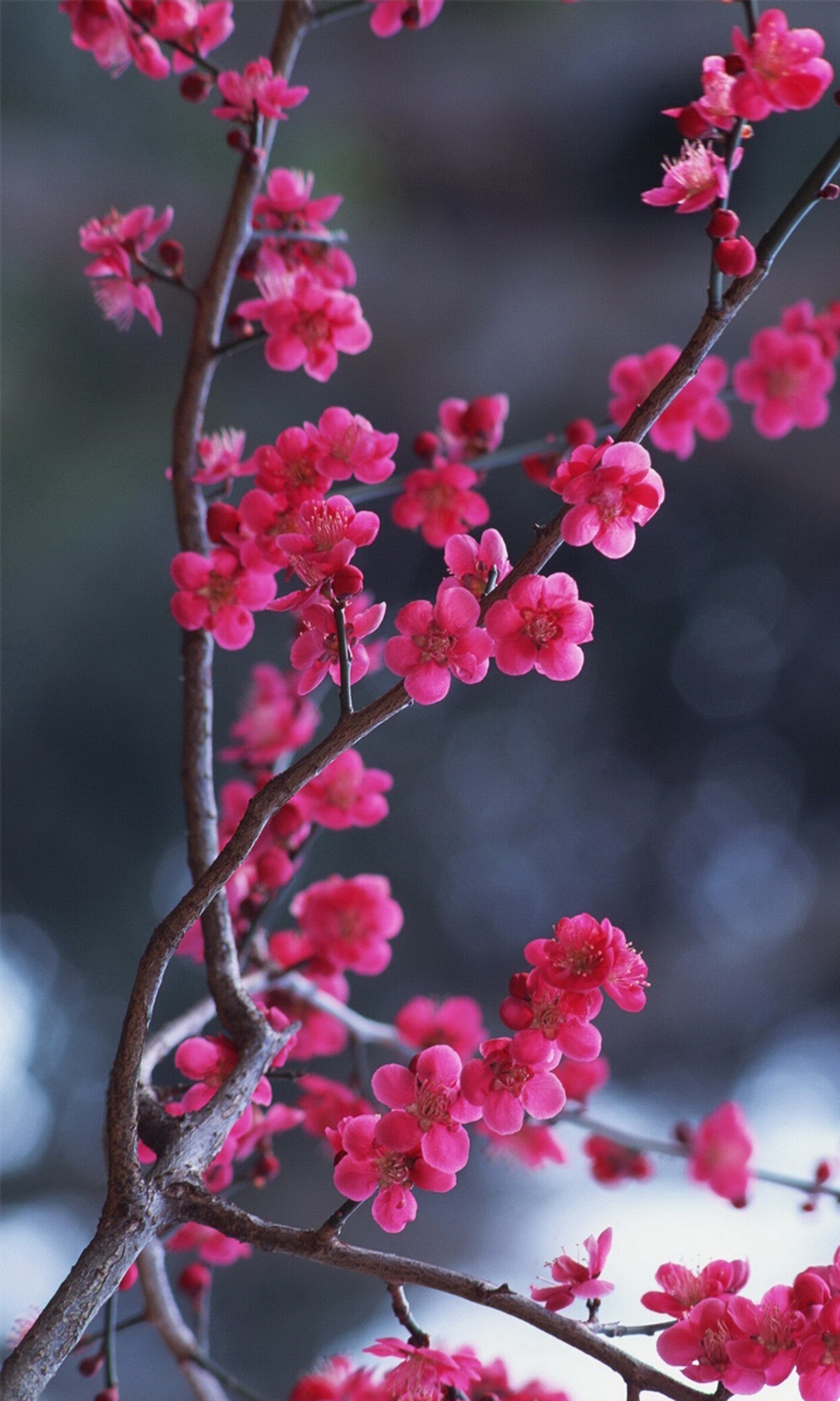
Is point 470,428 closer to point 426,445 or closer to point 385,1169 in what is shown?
point 426,445

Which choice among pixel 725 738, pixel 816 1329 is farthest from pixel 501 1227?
pixel 816 1329

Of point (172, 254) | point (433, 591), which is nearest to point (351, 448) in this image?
point (172, 254)

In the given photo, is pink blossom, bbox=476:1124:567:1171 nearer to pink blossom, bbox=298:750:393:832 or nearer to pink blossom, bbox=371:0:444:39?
pink blossom, bbox=298:750:393:832

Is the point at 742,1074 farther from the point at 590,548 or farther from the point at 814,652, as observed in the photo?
the point at 590,548

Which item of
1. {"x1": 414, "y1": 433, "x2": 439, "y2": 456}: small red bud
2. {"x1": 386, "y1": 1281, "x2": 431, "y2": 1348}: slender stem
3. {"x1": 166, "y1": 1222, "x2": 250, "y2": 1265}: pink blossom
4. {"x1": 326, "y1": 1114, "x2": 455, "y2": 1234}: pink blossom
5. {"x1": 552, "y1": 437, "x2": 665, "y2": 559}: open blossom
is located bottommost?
{"x1": 166, "y1": 1222, "x2": 250, "y2": 1265}: pink blossom

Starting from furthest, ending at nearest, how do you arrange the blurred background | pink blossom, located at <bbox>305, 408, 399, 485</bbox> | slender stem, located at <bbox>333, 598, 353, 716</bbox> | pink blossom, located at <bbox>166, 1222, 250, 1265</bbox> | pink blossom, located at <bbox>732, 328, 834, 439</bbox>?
the blurred background, pink blossom, located at <bbox>732, 328, 834, 439</bbox>, pink blossom, located at <bbox>166, 1222, 250, 1265</bbox>, pink blossom, located at <bbox>305, 408, 399, 485</bbox>, slender stem, located at <bbox>333, 598, 353, 716</bbox>

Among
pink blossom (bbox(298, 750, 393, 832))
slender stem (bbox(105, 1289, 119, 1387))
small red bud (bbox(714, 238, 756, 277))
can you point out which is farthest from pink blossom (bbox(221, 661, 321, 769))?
small red bud (bbox(714, 238, 756, 277))
